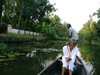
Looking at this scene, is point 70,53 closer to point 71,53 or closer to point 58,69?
point 71,53

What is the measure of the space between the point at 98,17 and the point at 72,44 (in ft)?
161

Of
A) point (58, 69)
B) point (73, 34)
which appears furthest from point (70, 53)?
point (58, 69)

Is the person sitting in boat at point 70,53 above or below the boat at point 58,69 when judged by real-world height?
above

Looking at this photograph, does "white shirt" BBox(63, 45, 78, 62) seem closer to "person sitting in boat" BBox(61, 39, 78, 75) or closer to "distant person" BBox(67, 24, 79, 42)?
"person sitting in boat" BBox(61, 39, 78, 75)

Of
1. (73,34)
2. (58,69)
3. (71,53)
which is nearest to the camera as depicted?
(71,53)

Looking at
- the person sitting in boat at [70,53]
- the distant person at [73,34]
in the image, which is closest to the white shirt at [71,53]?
the person sitting in boat at [70,53]

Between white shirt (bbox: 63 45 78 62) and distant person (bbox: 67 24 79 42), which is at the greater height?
distant person (bbox: 67 24 79 42)

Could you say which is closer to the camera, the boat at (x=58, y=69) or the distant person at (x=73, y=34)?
the distant person at (x=73, y=34)

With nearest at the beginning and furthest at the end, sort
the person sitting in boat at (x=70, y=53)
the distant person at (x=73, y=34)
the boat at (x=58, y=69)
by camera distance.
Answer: the person sitting in boat at (x=70, y=53) → the distant person at (x=73, y=34) → the boat at (x=58, y=69)

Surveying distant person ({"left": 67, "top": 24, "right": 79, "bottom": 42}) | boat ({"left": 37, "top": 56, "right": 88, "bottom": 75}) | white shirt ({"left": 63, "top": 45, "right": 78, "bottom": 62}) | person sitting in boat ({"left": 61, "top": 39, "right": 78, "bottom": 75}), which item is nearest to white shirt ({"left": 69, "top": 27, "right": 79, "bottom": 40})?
distant person ({"left": 67, "top": 24, "right": 79, "bottom": 42})

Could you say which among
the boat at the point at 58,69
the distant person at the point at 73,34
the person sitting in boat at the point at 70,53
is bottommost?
the boat at the point at 58,69

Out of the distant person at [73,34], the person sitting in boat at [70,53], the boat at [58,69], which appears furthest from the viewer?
the boat at [58,69]

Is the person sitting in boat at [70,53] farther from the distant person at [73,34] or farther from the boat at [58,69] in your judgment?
the boat at [58,69]

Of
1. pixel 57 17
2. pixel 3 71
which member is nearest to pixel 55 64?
pixel 3 71
